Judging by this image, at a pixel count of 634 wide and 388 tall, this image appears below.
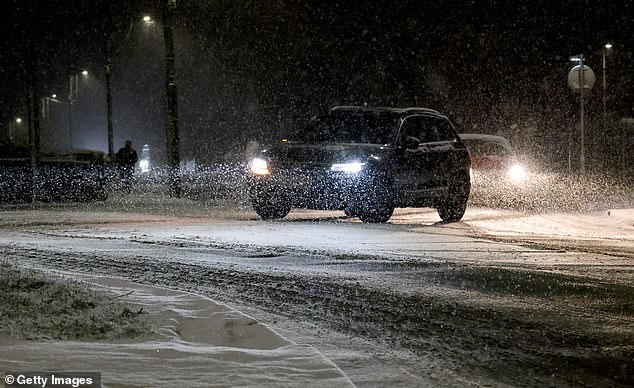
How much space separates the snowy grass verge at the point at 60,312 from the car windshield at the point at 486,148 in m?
14.1

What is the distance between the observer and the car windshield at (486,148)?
65.5 ft

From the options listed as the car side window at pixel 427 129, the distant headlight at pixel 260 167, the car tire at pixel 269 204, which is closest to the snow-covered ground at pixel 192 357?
the distant headlight at pixel 260 167

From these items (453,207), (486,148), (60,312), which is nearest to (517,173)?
(486,148)

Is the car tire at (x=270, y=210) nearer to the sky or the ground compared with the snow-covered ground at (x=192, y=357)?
nearer to the sky

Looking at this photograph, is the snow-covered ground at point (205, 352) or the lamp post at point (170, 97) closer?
the snow-covered ground at point (205, 352)

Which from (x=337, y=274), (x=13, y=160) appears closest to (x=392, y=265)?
(x=337, y=274)

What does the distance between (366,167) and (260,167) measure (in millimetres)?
1753

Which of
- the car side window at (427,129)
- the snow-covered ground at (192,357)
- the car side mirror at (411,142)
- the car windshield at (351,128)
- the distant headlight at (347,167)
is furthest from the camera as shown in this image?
the car side window at (427,129)

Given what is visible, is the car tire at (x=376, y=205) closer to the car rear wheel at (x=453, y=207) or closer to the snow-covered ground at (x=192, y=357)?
the car rear wheel at (x=453, y=207)

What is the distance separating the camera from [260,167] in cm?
1378

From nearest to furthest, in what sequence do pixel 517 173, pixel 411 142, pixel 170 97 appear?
1. pixel 411 142
2. pixel 517 173
3. pixel 170 97

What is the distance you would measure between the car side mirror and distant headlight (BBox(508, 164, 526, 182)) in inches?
253

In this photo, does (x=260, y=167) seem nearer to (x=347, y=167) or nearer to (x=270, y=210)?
(x=270, y=210)

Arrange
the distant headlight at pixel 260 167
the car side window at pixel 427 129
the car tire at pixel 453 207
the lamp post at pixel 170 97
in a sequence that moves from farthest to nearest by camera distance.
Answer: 1. the lamp post at pixel 170 97
2. the car tire at pixel 453 207
3. the car side window at pixel 427 129
4. the distant headlight at pixel 260 167
